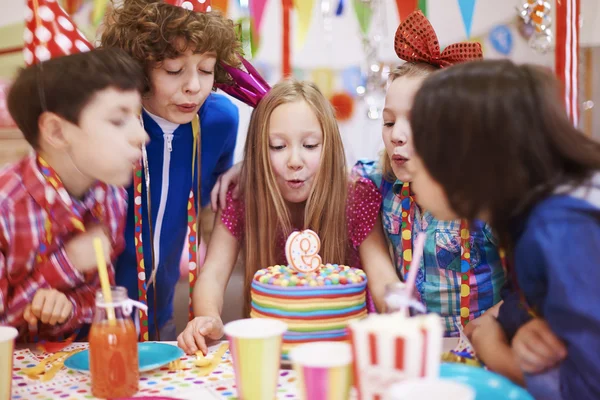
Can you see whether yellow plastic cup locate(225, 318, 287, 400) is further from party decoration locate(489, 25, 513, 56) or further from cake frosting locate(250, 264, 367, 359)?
party decoration locate(489, 25, 513, 56)

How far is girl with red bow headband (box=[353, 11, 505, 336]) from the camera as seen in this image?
1.40 meters

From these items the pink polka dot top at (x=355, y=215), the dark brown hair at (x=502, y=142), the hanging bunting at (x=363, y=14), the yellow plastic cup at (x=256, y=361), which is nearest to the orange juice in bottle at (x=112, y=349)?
the yellow plastic cup at (x=256, y=361)

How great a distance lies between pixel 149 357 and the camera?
108 cm

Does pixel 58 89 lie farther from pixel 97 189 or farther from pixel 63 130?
pixel 97 189

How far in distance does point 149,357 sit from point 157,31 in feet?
2.39

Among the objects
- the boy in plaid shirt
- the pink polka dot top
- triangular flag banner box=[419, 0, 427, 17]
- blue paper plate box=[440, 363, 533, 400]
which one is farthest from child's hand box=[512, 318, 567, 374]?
triangular flag banner box=[419, 0, 427, 17]

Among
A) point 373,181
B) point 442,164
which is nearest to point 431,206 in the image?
point 442,164

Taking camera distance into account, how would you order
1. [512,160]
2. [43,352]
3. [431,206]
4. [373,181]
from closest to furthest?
[512,160], [431,206], [43,352], [373,181]

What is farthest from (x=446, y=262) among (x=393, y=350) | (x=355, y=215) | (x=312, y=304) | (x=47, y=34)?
(x=47, y=34)

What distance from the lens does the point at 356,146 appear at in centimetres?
181

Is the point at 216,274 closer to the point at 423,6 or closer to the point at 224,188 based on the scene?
the point at 224,188

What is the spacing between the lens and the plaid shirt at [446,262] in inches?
56.6

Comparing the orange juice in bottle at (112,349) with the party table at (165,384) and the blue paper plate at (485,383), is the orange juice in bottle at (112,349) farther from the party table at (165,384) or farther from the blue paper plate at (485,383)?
the blue paper plate at (485,383)

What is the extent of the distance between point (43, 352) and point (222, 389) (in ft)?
1.35
